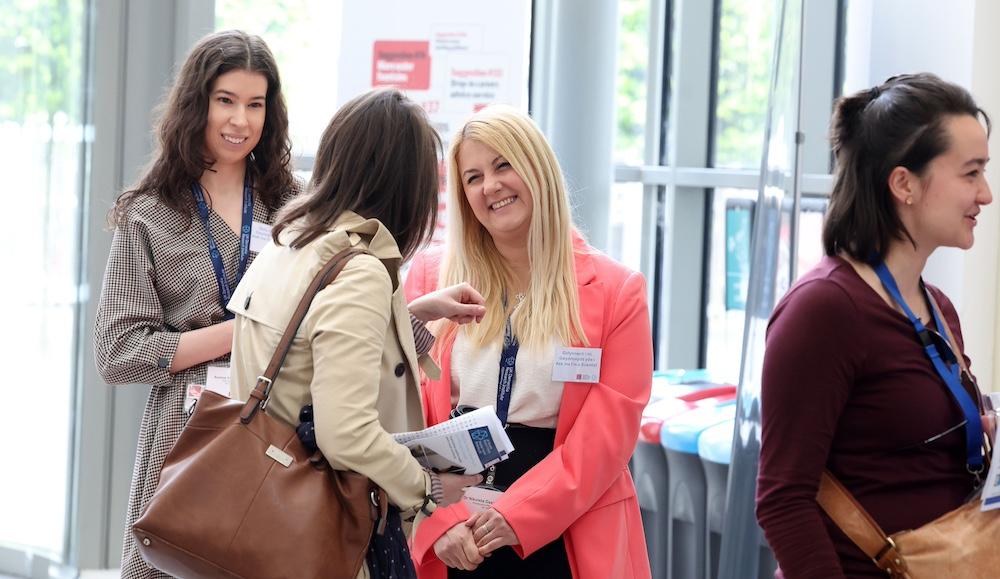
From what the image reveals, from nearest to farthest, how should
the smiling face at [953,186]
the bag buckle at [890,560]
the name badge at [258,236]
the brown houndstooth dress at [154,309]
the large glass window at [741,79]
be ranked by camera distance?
the bag buckle at [890,560], the smiling face at [953,186], the brown houndstooth dress at [154,309], the name badge at [258,236], the large glass window at [741,79]

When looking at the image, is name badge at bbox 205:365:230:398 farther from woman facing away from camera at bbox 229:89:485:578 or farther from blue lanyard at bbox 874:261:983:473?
blue lanyard at bbox 874:261:983:473

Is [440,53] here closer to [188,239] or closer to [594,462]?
[188,239]

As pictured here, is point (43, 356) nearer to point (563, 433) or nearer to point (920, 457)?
point (563, 433)

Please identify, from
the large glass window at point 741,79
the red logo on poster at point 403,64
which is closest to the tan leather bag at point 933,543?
the red logo on poster at point 403,64

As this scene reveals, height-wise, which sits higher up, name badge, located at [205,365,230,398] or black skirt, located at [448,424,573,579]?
name badge, located at [205,365,230,398]

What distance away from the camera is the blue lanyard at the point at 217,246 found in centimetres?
260

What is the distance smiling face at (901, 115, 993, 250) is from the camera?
1.83m

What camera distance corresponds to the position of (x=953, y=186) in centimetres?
183

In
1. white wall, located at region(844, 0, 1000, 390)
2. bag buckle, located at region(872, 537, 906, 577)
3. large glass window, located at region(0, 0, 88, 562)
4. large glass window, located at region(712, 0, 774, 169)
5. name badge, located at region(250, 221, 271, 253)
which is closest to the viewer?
bag buckle, located at region(872, 537, 906, 577)

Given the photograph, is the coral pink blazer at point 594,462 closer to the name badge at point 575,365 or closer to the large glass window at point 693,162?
the name badge at point 575,365

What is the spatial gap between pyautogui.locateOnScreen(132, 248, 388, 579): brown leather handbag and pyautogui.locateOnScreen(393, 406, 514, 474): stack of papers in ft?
0.56

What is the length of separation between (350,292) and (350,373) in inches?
5.4

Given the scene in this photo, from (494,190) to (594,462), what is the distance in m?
0.63

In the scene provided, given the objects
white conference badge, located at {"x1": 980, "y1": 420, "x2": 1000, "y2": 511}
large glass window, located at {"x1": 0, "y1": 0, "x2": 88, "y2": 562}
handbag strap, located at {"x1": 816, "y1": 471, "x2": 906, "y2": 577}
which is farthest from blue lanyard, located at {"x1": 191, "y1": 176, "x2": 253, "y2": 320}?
large glass window, located at {"x1": 0, "y1": 0, "x2": 88, "y2": 562}
